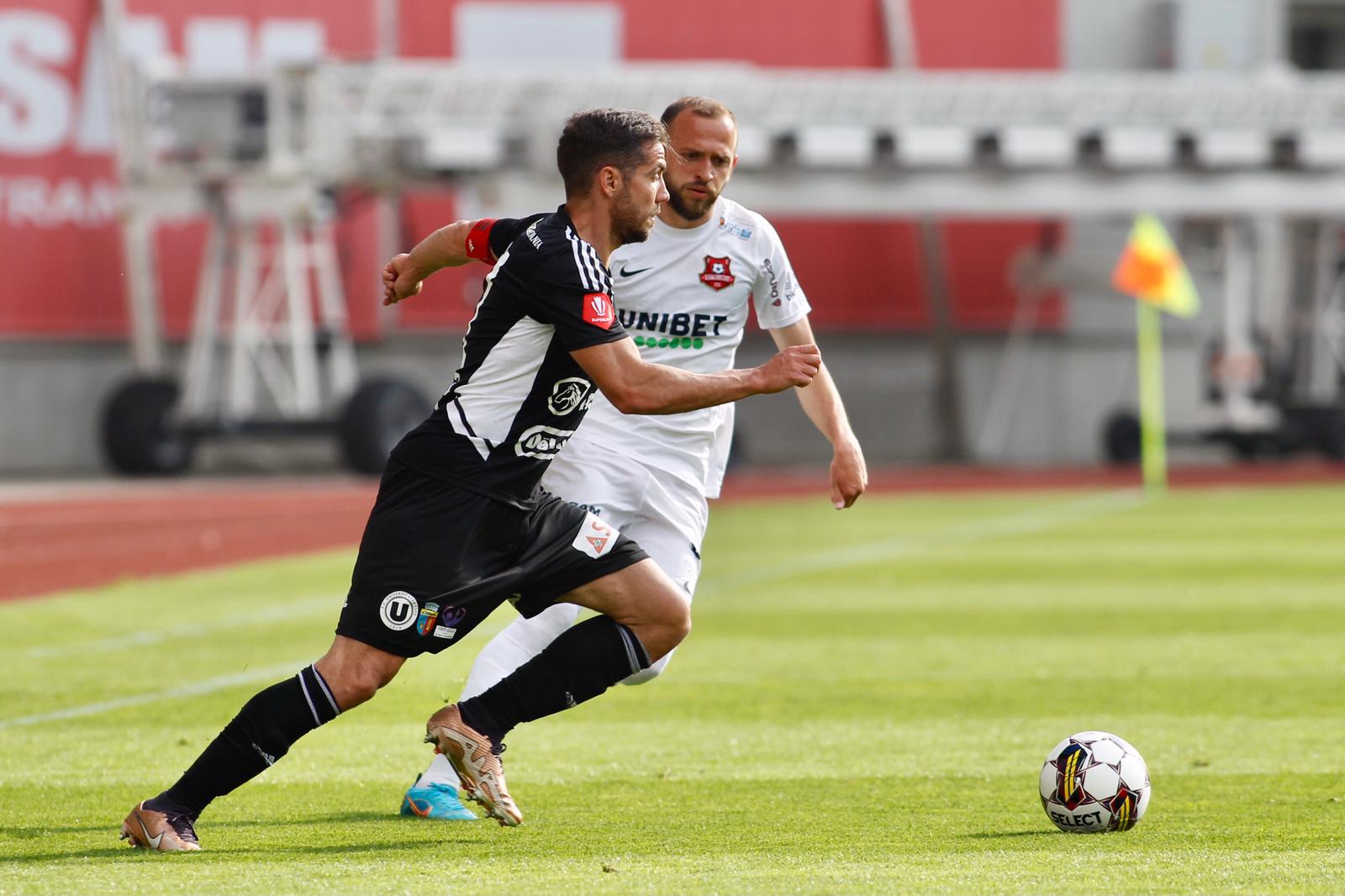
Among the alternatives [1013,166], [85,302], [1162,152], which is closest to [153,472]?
[85,302]

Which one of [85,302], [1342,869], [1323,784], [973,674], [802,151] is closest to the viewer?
[1342,869]

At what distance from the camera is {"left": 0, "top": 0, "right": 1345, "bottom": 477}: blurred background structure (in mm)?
23656

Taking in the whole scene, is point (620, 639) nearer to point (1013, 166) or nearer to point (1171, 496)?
point (1171, 496)

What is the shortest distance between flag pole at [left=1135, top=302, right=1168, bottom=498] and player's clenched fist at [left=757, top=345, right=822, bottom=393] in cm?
1879

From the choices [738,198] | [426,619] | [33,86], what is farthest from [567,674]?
[33,86]

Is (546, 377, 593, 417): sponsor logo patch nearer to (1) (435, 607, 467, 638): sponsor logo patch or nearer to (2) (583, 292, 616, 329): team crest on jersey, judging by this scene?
(2) (583, 292, 616, 329): team crest on jersey

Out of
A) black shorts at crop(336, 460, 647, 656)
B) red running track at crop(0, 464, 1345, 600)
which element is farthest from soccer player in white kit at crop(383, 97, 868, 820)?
red running track at crop(0, 464, 1345, 600)

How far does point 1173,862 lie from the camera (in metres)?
5.02

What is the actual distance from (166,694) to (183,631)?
2499 millimetres

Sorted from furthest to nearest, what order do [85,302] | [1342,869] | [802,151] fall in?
1. [85,302]
2. [802,151]
3. [1342,869]

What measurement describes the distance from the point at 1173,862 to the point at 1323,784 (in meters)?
1.45

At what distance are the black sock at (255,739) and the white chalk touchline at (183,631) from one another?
16.4 ft

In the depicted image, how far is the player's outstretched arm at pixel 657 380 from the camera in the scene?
5.14 metres

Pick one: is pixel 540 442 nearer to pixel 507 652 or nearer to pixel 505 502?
pixel 505 502
